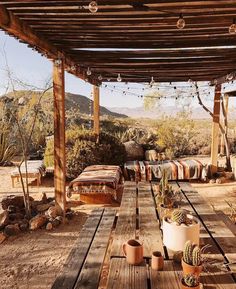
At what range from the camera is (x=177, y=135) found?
40.7ft

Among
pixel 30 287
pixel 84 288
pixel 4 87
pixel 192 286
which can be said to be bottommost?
pixel 30 287

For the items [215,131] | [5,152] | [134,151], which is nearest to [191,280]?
[215,131]

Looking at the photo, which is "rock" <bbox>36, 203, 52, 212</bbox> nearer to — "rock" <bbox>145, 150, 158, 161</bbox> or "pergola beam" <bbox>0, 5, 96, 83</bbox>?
"pergola beam" <bbox>0, 5, 96, 83</bbox>

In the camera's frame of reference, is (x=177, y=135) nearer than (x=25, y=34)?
No

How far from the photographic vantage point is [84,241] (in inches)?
93.3

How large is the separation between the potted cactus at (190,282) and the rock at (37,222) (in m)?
3.55

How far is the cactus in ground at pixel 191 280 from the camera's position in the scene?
144 cm

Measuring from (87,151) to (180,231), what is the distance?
583 centimetres

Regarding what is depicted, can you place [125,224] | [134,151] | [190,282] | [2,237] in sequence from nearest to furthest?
[190,282], [125,224], [2,237], [134,151]

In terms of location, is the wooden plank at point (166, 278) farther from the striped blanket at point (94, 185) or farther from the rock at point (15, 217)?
the striped blanket at point (94, 185)

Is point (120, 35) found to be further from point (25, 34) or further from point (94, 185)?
point (94, 185)

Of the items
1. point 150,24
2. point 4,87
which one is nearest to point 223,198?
point 150,24

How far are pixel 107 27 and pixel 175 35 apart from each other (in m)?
0.87

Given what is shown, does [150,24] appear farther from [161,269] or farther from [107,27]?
[161,269]
